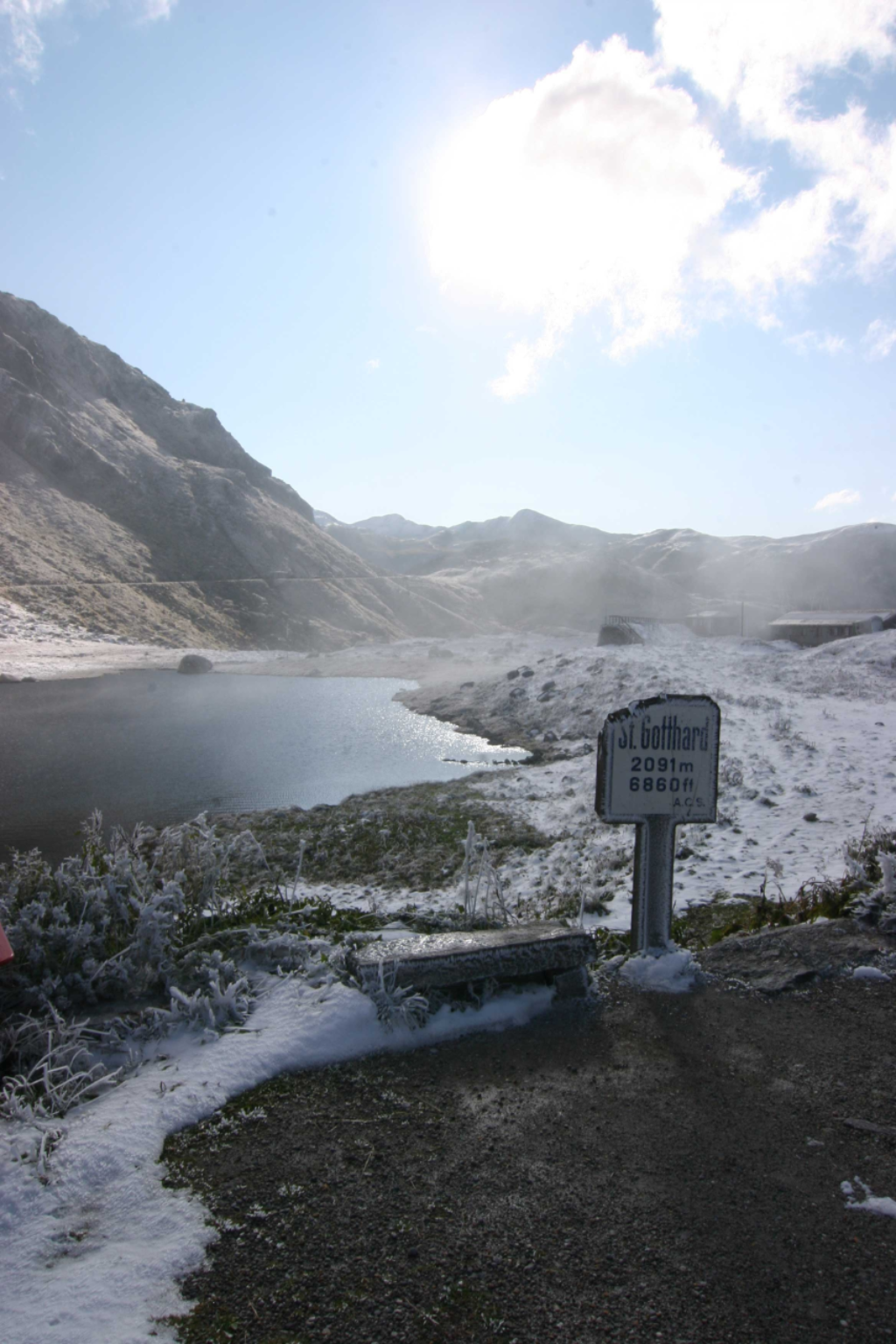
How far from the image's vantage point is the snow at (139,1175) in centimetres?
259

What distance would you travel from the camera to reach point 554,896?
9398mm

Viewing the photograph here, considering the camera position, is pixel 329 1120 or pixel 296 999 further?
pixel 296 999

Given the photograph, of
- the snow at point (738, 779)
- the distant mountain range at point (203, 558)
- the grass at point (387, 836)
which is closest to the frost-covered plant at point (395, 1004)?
the snow at point (738, 779)

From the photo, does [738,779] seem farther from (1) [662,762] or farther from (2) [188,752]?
(2) [188,752]

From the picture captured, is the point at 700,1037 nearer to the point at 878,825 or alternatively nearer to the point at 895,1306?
the point at 895,1306

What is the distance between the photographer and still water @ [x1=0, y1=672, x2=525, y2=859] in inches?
615

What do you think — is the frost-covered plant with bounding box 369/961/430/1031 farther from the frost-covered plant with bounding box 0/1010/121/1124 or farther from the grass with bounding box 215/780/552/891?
the grass with bounding box 215/780/552/891

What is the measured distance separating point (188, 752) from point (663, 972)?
17803 mm

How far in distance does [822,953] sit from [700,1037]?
1.56 m

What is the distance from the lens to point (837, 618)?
51.0 metres

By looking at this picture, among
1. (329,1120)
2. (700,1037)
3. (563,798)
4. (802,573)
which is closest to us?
(329,1120)

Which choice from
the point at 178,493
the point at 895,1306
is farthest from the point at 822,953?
the point at 178,493

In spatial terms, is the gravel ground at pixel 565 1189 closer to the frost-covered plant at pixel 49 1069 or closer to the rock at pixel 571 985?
the rock at pixel 571 985

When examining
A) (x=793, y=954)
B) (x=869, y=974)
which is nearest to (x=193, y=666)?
(x=793, y=954)
